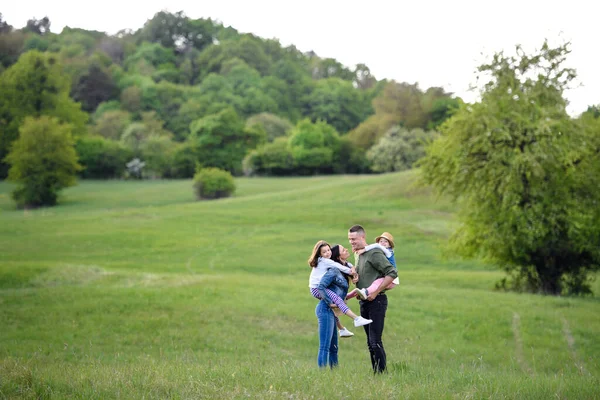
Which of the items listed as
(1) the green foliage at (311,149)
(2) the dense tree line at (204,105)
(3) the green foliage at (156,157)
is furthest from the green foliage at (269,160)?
(3) the green foliage at (156,157)

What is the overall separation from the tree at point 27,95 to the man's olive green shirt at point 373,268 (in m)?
77.4

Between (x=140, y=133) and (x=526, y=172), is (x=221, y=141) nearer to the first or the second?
(x=140, y=133)

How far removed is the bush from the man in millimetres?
58672

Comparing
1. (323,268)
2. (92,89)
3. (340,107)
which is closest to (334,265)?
(323,268)

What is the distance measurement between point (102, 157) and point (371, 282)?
83719 millimetres

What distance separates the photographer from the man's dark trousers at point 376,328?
374 inches

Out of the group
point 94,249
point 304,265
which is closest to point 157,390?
point 304,265

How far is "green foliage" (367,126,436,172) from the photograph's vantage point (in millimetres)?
85000

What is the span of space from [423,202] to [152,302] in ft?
128

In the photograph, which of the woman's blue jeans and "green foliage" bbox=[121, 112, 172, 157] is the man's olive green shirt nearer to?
the woman's blue jeans

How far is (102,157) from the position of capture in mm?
88188

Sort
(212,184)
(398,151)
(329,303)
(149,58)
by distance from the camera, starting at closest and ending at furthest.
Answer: (329,303) < (212,184) < (398,151) < (149,58)

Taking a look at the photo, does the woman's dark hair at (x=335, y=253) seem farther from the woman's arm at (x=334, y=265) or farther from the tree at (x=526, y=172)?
the tree at (x=526, y=172)

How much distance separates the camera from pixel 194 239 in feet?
147
